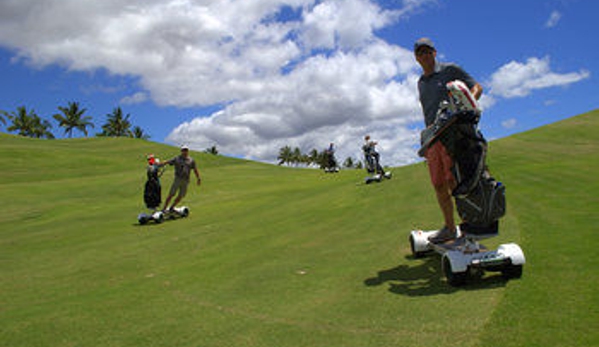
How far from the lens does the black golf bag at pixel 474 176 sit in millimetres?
4328

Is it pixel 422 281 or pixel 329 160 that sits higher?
pixel 329 160

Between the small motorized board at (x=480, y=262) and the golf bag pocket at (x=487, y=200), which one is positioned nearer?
the small motorized board at (x=480, y=262)

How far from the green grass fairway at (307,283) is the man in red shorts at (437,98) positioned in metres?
0.65

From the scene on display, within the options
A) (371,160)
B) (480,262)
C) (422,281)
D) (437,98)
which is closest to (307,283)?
(422,281)

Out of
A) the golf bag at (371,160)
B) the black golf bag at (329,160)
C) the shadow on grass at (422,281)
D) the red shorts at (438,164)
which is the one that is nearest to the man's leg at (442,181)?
the red shorts at (438,164)

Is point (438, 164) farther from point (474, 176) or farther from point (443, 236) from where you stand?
point (474, 176)

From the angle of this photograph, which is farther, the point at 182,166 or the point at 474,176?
the point at 182,166

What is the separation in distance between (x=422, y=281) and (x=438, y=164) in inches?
59.6

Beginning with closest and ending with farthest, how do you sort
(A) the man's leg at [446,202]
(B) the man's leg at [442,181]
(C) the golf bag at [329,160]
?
(B) the man's leg at [442,181]
(A) the man's leg at [446,202]
(C) the golf bag at [329,160]

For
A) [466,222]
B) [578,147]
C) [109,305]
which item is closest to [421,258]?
[466,222]

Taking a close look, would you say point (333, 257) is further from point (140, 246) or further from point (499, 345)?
point (140, 246)

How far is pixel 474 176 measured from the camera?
14.2 feet

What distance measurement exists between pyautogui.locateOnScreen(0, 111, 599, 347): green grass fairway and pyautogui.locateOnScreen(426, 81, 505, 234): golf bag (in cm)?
62

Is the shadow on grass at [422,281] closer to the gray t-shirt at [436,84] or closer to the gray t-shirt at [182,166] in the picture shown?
the gray t-shirt at [436,84]
